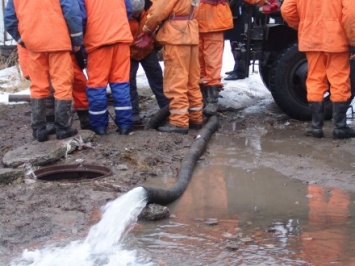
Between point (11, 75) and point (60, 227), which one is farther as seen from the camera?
point (11, 75)

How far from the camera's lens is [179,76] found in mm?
7469

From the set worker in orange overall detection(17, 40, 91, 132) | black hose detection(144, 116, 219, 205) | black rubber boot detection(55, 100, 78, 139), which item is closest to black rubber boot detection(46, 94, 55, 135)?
worker in orange overall detection(17, 40, 91, 132)

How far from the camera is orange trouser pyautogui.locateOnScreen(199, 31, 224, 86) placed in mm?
8148

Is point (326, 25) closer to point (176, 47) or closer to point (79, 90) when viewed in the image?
point (176, 47)

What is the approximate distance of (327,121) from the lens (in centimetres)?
841

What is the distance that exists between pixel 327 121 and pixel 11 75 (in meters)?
5.53

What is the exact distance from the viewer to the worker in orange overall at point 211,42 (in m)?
8.05

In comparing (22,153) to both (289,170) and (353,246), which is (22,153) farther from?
(353,246)

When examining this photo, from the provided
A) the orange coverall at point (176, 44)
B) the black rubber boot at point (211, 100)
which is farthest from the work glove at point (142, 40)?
the black rubber boot at point (211, 100)

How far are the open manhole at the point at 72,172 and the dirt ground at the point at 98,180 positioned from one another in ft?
0.38

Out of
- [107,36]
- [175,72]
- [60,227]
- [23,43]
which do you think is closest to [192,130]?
[175,72]

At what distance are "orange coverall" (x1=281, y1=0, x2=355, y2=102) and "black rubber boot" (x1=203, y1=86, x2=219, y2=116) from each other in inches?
47.7

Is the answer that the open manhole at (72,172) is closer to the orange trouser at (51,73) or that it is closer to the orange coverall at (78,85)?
the orange trouser at (51,73)

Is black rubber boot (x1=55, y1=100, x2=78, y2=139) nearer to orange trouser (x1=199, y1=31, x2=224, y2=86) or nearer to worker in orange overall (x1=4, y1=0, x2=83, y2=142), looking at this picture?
worker in orange overall (x1=4, y1=0, x2=83, y2=142)
